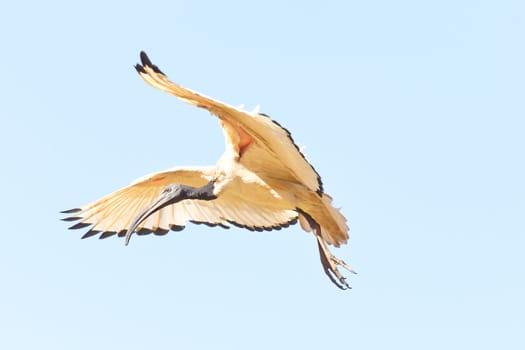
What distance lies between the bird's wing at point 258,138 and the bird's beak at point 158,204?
895mm

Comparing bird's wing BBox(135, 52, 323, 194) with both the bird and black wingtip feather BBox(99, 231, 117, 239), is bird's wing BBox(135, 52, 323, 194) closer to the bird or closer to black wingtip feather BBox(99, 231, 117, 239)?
the bird

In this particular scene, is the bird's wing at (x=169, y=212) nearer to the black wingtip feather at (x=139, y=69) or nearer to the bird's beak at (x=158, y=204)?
the bird's beak at (x=158, y=204)

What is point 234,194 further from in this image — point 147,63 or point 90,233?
point 147,63

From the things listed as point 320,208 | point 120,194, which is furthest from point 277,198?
point 120,194

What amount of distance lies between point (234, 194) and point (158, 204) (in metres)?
0.73

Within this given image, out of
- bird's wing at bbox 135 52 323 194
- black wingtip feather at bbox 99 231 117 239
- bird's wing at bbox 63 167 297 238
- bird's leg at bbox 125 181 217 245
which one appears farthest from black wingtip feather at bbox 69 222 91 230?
bird's wing at bbox 135 52 323 194

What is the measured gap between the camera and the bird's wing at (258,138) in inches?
367

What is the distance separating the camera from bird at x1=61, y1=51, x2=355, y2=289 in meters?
9.63

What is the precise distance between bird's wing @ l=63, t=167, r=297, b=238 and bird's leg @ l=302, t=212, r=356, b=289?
1.62 feet

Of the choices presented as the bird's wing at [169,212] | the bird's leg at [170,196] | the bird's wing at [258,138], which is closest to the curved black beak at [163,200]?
the bird's leg at [170,196]

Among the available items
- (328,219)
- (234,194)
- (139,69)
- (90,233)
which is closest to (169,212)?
(90,233)

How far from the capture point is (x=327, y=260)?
11.0 meters

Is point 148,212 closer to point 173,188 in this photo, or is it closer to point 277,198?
point 173,188

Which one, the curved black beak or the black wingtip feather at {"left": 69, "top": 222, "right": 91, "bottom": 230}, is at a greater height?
the black wingtip feather at {"left": 69, "top": 222, "right": 91, "bottom": 230}
